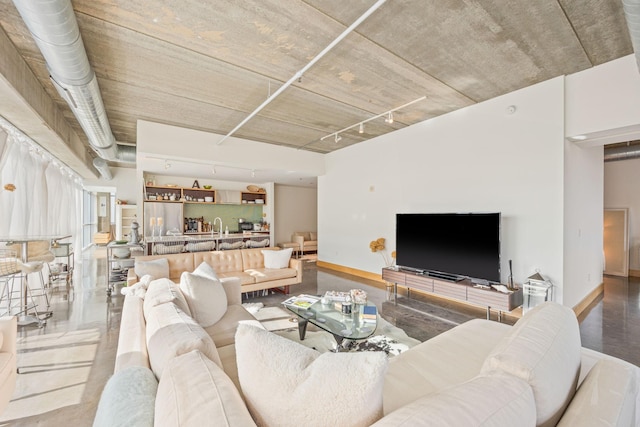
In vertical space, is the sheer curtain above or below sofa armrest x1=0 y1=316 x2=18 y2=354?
above

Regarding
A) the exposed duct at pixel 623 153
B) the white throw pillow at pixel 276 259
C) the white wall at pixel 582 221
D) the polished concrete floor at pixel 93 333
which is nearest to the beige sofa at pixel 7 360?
the polished concrete floor at pixel 93 333

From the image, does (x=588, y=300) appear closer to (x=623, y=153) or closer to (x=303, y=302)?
(x=623, y=153)

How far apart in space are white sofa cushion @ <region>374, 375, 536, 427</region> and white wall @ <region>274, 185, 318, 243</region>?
28.4ft

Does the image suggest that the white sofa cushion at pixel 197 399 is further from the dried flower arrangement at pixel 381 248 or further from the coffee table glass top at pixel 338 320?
the dried flower arrangement at pixel 381 248

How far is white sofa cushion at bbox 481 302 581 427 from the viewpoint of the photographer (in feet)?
3.13

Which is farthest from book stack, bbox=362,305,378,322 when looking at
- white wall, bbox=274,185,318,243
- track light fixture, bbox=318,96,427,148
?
white wall, bbox=274,185,318,243

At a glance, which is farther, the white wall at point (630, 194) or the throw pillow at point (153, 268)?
the white wall at point (630, 194)

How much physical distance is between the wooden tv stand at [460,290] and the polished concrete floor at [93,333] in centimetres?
28

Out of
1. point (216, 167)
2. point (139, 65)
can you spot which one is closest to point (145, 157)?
point (216, 167)

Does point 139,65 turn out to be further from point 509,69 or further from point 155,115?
point 509,69

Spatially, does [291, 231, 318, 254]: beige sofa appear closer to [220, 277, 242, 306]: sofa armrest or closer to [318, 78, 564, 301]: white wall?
[318, 78, 564, 301]: white wall

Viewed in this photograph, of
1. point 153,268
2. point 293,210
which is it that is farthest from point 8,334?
point 293,210

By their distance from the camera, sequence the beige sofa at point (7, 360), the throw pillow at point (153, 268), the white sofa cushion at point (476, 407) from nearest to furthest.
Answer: the white sofa cushion at point (476, 407) → the beige sofa at point (7, 360) → the throw pillow at point (153, 268)

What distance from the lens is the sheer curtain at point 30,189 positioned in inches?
149
